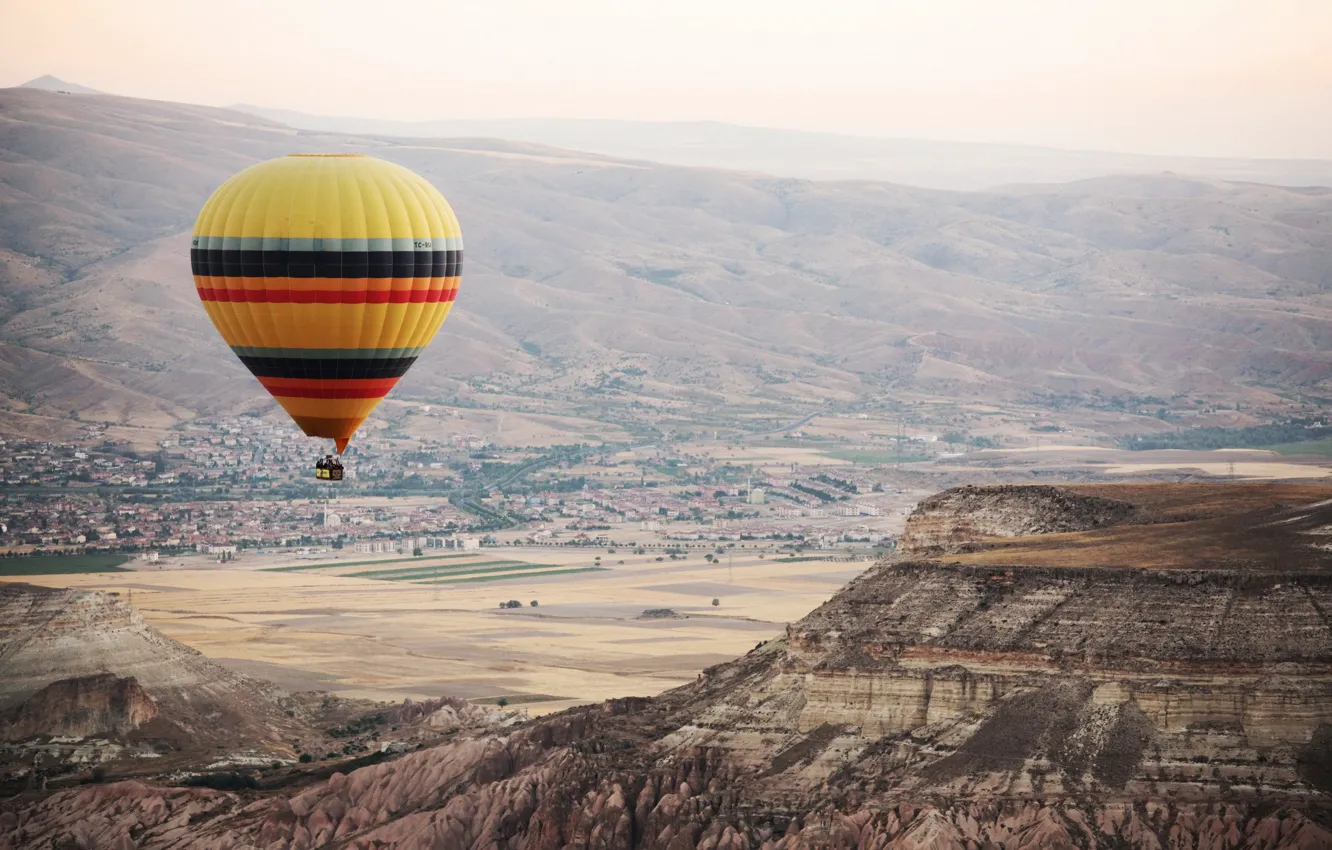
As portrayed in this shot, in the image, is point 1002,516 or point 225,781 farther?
point 225,781

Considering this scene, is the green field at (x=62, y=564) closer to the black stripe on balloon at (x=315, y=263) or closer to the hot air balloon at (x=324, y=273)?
the hot air balloon at (x=324, y=273)

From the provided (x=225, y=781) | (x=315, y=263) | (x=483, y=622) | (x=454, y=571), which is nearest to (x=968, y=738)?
(x=315, y=263)

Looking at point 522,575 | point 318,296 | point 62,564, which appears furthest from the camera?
point 522,575

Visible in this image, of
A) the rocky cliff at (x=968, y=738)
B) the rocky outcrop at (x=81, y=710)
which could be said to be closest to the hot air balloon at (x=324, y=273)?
the rocky cliff at (x=968, y=738)

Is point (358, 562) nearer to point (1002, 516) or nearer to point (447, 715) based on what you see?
point (447, 715)

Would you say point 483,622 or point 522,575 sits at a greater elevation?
point 483,622

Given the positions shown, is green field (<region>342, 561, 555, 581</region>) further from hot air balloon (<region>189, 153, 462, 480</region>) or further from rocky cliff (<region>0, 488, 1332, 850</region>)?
hot air balloon (<region>189, 153, 462, 480</region>)

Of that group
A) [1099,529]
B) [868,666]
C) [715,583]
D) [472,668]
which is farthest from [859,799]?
[715,583]
